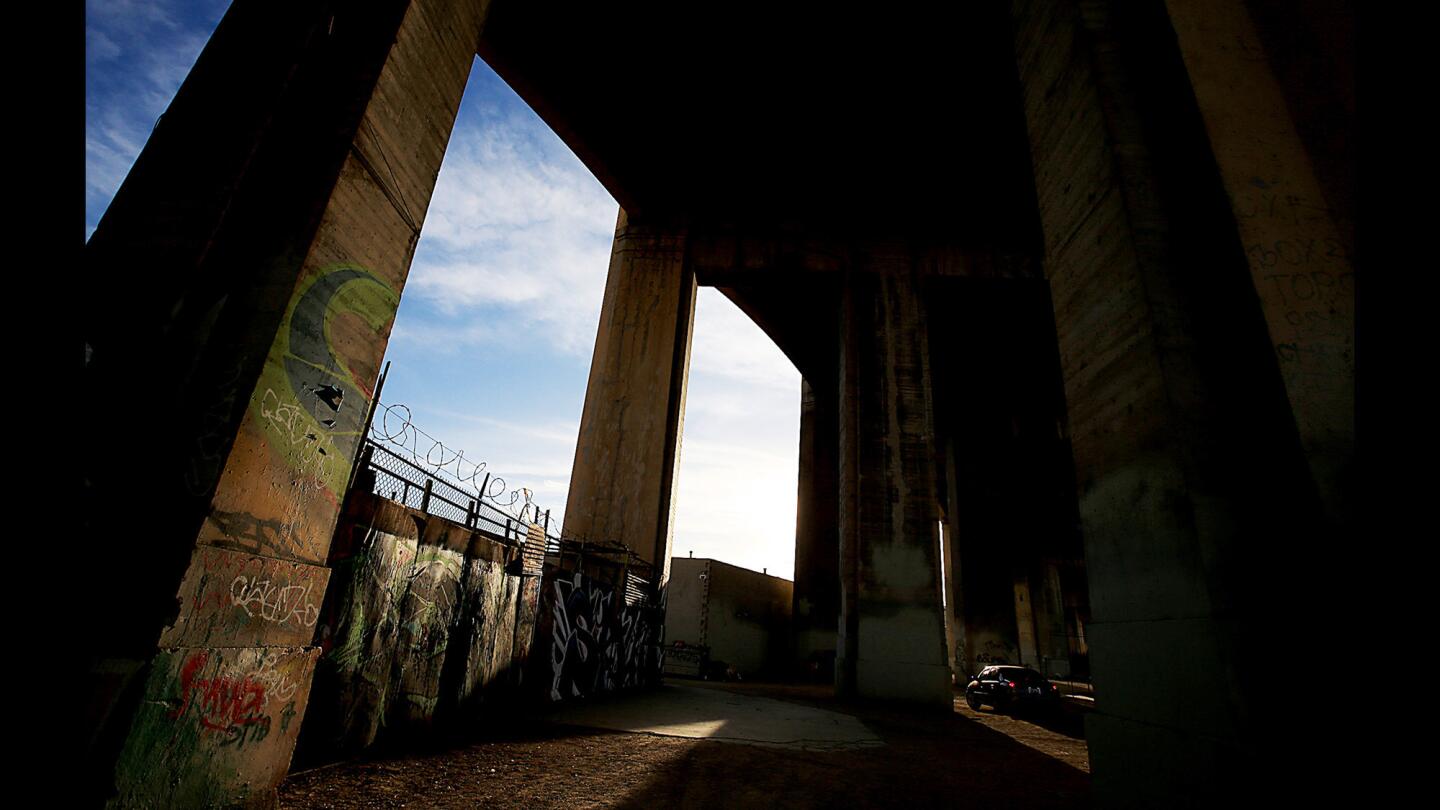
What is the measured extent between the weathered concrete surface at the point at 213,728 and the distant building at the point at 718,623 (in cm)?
2195

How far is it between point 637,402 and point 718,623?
15222 millimetres

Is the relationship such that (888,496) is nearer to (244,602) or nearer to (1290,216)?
(1290,216)

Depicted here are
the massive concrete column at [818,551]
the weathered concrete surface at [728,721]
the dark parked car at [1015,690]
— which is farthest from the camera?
the massive concrete column at [818,551]

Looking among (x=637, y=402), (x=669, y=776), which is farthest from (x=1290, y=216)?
(x=637, y=402)

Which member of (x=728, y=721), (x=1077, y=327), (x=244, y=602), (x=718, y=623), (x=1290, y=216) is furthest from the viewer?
(x=718, y=623)

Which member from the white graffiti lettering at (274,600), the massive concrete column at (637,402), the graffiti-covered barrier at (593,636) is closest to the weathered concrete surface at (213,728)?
the white graffiti lettering at (274,600)

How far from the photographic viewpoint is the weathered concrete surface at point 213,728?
3107 millimetres

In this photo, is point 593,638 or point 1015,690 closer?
point 593,638

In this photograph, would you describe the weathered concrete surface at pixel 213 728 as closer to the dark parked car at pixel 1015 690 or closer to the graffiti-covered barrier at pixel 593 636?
the graffiti-covered barrier at pixel 593 636

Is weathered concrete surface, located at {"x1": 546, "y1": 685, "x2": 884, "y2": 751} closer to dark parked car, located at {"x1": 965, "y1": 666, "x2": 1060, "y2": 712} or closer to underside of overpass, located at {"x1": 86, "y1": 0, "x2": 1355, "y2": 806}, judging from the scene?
underside of overpass, located at {"x1": 86, "y1": 0, "x2": 1355, "y2": 806}

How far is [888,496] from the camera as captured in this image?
678 inches

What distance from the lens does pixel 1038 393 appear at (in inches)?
1123

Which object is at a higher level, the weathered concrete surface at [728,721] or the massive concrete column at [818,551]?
the massive concrete column at [818,551]

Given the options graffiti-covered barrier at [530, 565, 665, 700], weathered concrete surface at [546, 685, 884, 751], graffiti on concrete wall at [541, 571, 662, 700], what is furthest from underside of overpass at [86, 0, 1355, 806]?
graffiti on concrete wall at [541, 571, 662, 700]
